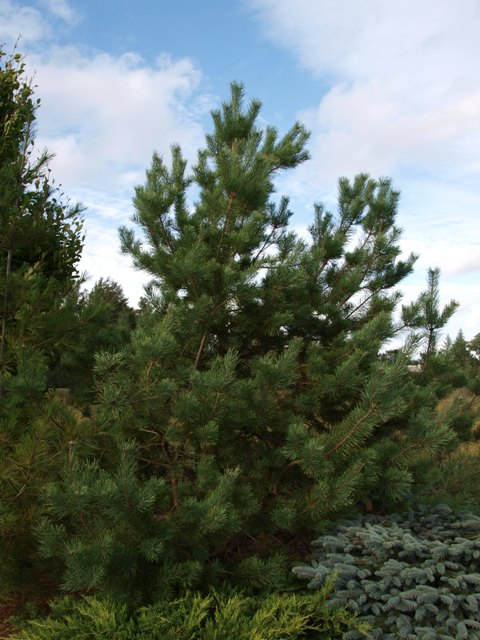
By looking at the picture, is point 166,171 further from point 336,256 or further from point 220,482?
point 220,482

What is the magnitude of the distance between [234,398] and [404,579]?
59.7 inches

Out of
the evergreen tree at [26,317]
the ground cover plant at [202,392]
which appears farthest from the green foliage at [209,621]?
the evergreen tree at [26,317]

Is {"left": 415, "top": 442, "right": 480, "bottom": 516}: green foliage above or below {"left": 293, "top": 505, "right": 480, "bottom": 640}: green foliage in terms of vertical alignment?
above

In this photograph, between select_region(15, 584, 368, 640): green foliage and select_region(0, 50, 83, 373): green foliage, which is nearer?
select_region(15, 584, 368, 640): green foliage

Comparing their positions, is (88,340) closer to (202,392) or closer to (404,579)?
(202,392)

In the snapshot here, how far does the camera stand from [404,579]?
3412 mm

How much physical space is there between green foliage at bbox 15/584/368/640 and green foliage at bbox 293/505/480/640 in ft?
0.45

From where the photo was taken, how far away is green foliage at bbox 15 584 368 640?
3.14 meters

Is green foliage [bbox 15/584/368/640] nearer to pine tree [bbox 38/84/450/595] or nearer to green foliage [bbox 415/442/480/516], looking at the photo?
pine tree [bbox 38/84/450/595]

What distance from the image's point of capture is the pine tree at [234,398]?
338 centimetres

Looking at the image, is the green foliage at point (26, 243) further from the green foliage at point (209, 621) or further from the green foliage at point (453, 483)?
the green foliage at point (453, 483)

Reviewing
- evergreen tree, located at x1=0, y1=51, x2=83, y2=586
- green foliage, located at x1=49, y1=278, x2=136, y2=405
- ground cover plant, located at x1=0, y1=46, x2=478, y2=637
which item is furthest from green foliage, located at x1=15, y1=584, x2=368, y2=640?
green foliage, located at x1=49, y1=278, x2=136, y2=405

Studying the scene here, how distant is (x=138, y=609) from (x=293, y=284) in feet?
7.91

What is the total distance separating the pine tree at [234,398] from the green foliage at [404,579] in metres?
0.29
